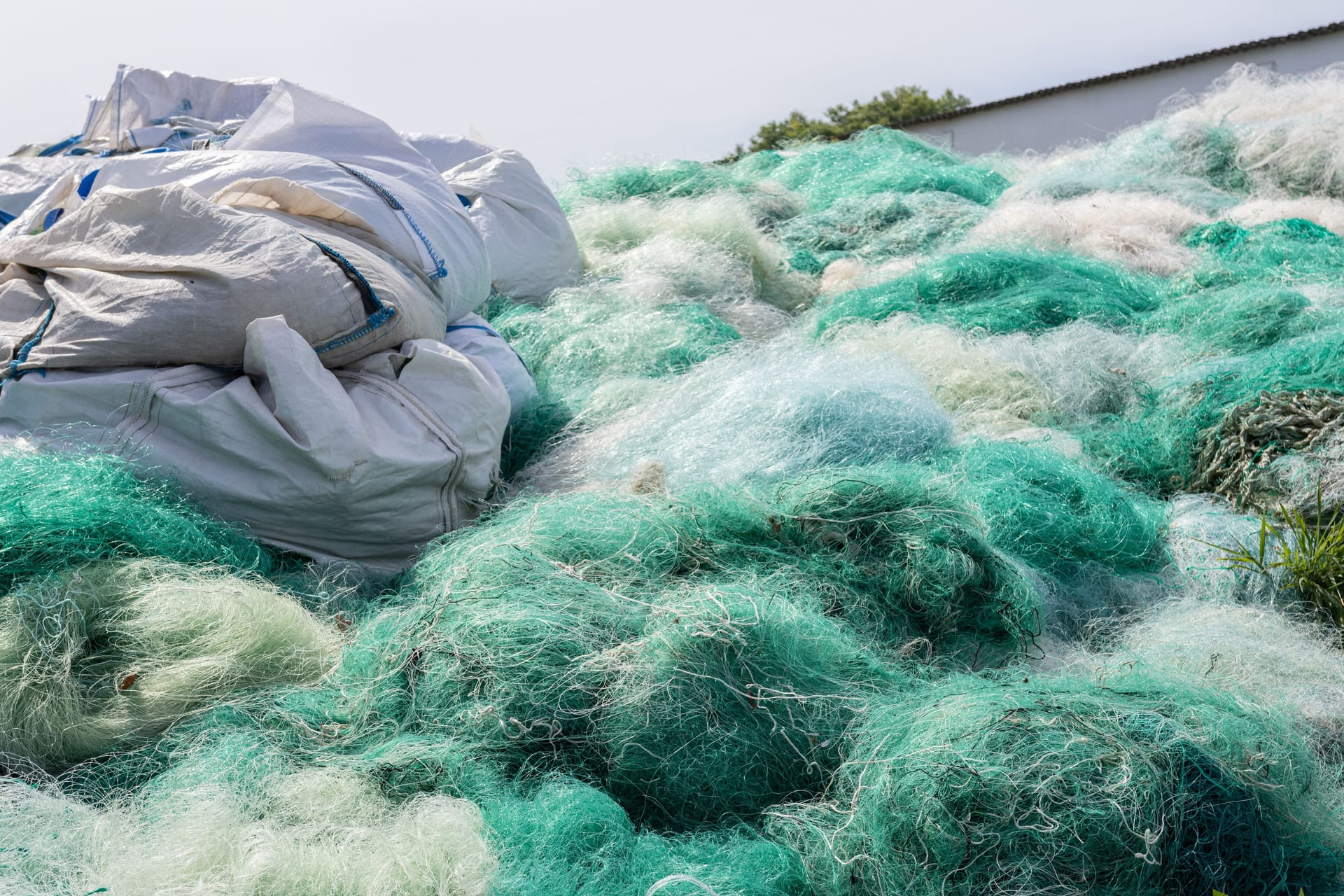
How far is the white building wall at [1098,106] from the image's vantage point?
19.5 metres

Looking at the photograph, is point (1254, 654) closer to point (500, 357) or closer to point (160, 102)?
point (500, 357)

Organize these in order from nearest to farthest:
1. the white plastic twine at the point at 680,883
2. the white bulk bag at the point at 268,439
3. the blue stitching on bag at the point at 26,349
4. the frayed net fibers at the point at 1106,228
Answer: the white plastic twine at the point at 680,883 < the white bulk bag at the point at 268,439 < the blue stitching on bag at the point at 26,349 < the frayed net fibers at the point at 1106,228

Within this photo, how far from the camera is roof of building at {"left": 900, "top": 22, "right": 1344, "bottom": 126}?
1933 centimetres

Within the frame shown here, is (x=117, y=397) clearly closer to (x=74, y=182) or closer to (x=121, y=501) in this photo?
(x=121, y=501)

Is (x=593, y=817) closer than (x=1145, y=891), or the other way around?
(x=1145, y=891)

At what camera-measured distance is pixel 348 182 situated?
12.9 feet

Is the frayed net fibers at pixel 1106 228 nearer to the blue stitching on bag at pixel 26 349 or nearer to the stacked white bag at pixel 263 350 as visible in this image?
the stacked white bag at pixel 263 350

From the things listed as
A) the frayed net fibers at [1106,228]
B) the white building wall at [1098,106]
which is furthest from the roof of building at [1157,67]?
the frayed net fibers at [1106,228]

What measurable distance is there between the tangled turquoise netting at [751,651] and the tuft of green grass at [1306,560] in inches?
2.5

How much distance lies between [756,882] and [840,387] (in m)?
1.85

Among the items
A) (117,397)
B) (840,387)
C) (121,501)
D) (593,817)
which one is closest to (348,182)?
(117,397)

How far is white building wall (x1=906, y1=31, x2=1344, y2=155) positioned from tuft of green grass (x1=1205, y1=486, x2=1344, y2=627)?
58.2 ft

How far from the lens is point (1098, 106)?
72.0 feet

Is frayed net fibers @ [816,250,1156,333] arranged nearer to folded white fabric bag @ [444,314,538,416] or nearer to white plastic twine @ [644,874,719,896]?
folded white fabric bag @ [444,314,538,416]
